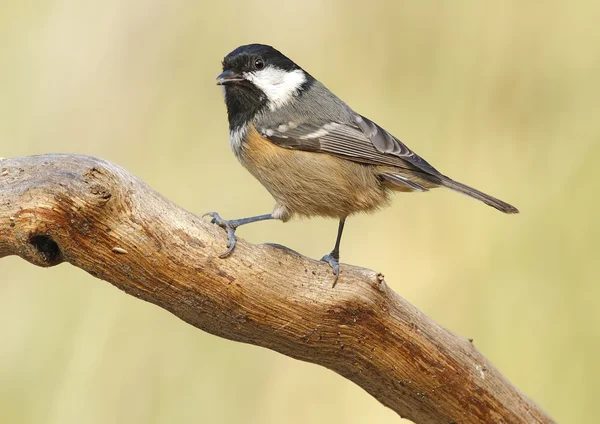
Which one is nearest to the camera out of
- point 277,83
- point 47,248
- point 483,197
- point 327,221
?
point 47,248

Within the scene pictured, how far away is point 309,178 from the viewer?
9.01ft

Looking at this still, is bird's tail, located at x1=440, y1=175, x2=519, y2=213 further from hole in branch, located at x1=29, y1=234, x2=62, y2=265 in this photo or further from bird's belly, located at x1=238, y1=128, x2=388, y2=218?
hole in branch, located at x1=29, y1=234, x2=62, y2=265

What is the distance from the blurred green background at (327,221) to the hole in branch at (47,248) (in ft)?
4.74

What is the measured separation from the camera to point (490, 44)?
3.90m

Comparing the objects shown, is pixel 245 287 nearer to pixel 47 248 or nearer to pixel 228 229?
pixel 228 229

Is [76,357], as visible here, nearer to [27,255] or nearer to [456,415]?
[27,255]

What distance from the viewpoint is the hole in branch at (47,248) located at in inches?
78.1

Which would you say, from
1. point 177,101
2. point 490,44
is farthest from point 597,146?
point 177,101

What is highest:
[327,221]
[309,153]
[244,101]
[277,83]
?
[327,221]

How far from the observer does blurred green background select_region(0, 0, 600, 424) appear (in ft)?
11.4

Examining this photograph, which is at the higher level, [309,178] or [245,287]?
[309,178]

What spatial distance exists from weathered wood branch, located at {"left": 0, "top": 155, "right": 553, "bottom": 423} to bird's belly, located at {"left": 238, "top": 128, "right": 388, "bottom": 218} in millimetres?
433

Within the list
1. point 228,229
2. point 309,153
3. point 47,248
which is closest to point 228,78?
point 309,153

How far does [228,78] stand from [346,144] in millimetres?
534
